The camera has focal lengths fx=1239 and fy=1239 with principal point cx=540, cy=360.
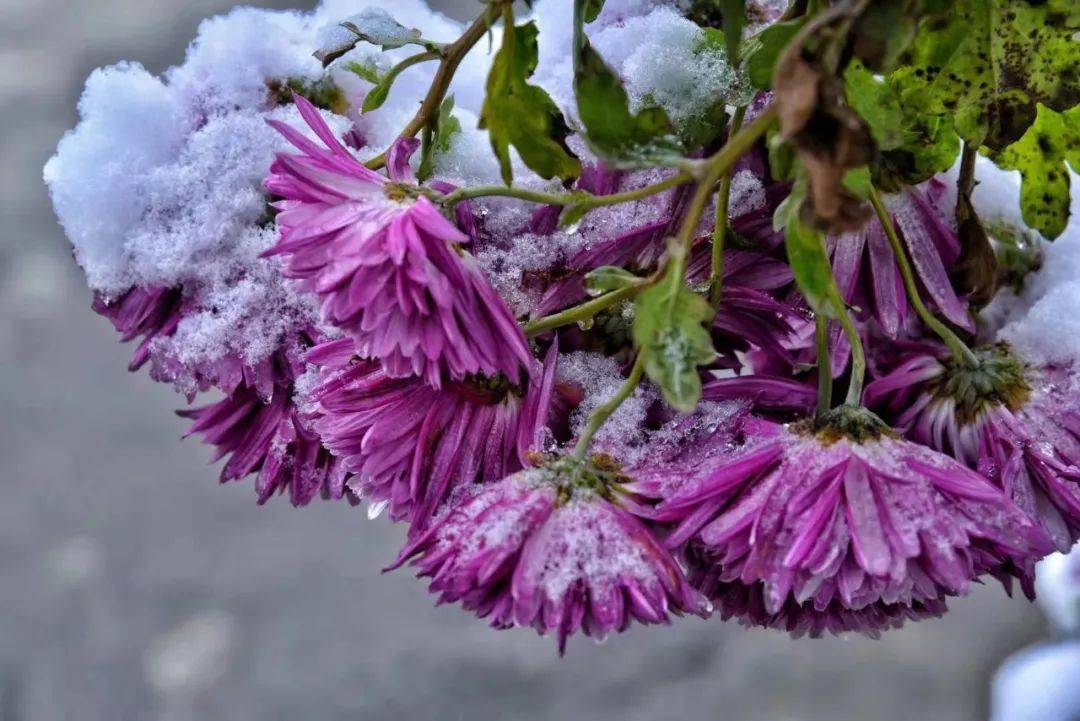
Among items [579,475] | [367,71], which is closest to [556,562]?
[579,475]

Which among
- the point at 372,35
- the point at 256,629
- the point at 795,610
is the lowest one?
the point at 256,629

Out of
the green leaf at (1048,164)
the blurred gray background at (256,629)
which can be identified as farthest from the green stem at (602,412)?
the blurred gray background at (256,629)

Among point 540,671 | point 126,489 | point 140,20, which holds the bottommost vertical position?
point 540,671

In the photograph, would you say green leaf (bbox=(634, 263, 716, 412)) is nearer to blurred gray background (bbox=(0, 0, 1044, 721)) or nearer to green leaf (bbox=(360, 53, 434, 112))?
green leaf (bbox=(360, 53, 434, 112))

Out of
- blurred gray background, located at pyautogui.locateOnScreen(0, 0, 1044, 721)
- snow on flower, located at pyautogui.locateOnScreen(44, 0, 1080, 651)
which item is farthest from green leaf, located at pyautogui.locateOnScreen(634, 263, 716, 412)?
blurred gray background, located at pyautogui.locateOnScreen(0, 0, 1044, 721)

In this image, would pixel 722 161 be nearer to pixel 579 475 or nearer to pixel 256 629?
pixel 579 475

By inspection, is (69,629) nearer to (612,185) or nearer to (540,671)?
(540,671)

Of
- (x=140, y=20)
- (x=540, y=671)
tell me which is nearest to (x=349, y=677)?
(x=540, y=671)
